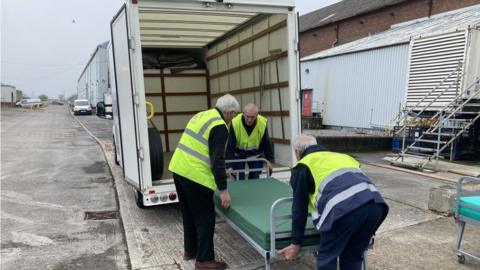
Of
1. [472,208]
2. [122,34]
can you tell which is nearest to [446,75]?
[472,208]

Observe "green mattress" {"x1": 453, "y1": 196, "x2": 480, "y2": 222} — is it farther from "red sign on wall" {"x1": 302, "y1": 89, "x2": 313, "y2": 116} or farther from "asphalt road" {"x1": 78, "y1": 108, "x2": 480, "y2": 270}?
"red sign on wall" {"x1": 302, "y1": 89, "x2": 313, "y2": 116}

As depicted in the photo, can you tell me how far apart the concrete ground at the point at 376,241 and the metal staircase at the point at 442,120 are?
13.0 feet

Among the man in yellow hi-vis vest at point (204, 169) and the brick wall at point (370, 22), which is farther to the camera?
the brick wall at point (370, 22)

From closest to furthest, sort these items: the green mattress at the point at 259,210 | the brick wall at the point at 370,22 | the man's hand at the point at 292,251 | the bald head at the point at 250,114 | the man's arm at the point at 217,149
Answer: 1. the man's hand at the point at 292,251
2. the green mattress at the point at 259,210
3. the man's arm at the point at 217,149
4. the bald head at the point at 250,114
5. the brick wall at the point at 370,22

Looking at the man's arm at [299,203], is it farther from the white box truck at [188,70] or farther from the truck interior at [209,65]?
the truck interior at [209,65]

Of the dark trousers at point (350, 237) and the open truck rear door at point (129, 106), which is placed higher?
the open truck rear door at point (129, 106)

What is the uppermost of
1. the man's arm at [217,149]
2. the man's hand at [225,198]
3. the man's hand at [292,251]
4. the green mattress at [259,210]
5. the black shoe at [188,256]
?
the man's arm at [217,149]

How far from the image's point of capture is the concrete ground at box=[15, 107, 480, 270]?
3.99 m

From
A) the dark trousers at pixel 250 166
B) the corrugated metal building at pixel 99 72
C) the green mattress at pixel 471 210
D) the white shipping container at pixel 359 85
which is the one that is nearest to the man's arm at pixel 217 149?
the dark trousers at pixel 250 166

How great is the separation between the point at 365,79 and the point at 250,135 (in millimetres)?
13238

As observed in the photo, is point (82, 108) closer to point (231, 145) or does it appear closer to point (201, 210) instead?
point (231, 145)

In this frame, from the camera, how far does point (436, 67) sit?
11.6 m

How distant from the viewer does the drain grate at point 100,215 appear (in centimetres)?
579

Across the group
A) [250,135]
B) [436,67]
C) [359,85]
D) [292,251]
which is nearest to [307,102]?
[359,85]
